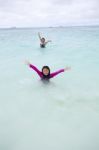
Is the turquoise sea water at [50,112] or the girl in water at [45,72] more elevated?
the girl in water at [45,72]

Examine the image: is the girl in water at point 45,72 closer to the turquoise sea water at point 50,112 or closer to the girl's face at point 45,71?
the girl's face at point 45,71

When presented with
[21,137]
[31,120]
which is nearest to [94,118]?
[31,120]

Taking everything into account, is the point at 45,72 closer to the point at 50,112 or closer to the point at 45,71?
the point at 45,71

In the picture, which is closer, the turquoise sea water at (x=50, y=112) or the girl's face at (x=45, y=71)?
the turquoise sea water at (x=50, y=112)

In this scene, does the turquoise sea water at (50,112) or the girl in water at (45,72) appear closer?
the turquoise sea water at (50,112)

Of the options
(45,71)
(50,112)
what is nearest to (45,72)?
(45,71)

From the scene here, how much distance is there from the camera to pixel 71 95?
8.48 m

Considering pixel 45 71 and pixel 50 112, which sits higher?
pixel 45 71

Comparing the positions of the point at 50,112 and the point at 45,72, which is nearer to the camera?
the point at 50,112

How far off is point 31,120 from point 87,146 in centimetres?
213

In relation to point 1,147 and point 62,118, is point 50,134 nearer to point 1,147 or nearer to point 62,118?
point 62,118

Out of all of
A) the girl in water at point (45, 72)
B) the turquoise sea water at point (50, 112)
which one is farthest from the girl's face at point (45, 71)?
the turquoise sea water at point (50, 112)

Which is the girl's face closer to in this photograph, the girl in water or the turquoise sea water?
the girl in water

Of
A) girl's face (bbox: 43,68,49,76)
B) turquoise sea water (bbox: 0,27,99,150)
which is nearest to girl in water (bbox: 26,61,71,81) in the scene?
girl's face (bbox: 43,68,49,76)
